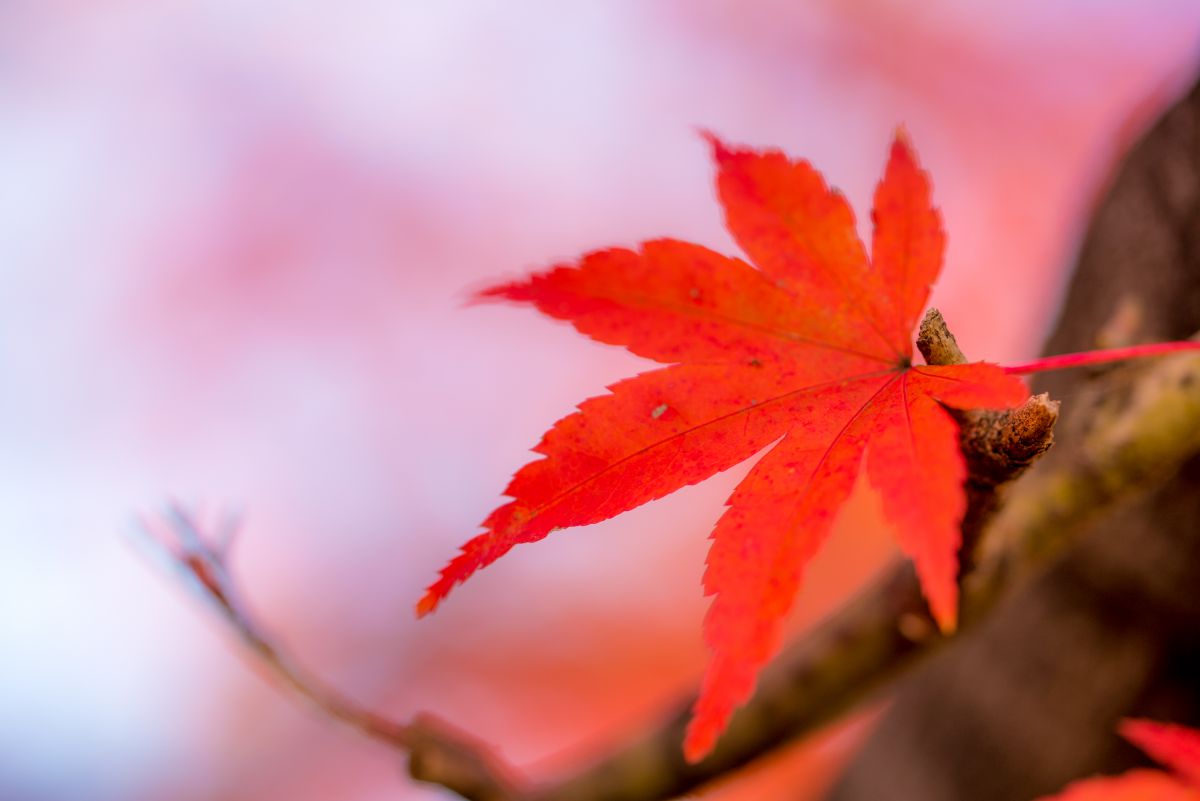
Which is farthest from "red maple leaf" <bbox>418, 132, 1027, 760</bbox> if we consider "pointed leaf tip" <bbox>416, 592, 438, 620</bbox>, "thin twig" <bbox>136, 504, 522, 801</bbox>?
"thin twig" <bbox>136, 504, 522, 801</bbox>

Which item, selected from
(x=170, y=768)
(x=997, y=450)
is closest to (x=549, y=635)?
(x=170, y=768)

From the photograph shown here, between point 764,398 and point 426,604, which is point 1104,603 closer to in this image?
point 764,398

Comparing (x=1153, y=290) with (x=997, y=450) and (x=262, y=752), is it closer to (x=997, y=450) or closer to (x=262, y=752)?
(x=997, y=450)

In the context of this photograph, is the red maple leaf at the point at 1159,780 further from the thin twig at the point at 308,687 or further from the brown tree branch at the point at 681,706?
the thin twig at the point at 308,687

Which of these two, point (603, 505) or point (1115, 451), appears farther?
point (1115, 451)

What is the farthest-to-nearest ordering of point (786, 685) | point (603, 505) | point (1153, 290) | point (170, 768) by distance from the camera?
point (170, 768)
point (1153, 290)
point (786, 685)
point (603, 505)

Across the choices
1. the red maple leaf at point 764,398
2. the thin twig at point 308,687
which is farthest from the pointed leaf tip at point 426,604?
the thin twig at point 308,687
